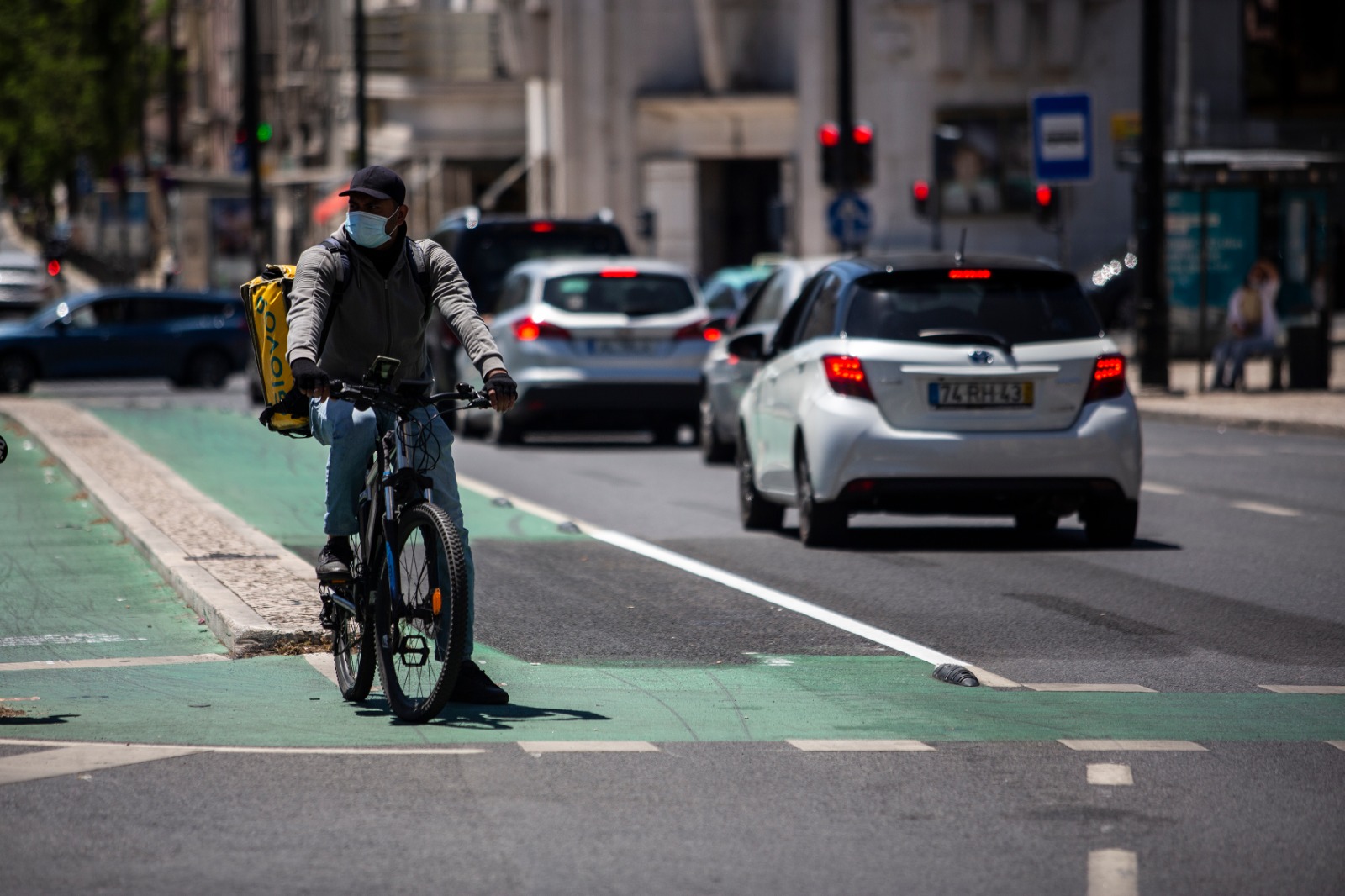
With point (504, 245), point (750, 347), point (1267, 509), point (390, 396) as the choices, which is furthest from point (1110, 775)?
point (504, 245)

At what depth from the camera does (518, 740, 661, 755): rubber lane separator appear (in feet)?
22.6

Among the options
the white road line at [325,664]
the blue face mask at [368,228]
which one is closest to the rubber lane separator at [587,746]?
the white road line at [325,664]

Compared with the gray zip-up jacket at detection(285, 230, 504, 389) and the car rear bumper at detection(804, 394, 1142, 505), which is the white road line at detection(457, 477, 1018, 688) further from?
the gray zip-up jacket at detection(285, 230, 504, 389)

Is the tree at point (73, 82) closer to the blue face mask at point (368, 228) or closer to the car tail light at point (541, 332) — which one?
the car tail light at point (541, 332)

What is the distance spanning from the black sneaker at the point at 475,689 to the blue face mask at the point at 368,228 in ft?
4.39

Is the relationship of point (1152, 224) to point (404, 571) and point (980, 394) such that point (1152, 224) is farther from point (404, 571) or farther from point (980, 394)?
point (404, 571)

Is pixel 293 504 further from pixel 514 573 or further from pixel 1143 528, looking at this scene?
pixel 1143 528

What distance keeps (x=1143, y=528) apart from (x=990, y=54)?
36387 millimetres

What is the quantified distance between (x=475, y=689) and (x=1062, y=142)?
19550mm

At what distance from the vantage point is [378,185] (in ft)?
24.5

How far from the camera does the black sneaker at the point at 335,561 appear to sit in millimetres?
7738

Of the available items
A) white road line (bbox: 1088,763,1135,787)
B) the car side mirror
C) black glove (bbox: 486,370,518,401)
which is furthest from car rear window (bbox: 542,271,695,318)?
white road line (bbox: 1088,763,1135,787)

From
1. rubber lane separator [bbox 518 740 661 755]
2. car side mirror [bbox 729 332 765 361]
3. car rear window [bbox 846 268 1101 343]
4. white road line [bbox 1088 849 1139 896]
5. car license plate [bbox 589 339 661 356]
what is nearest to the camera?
white road line [bbox 1088 849 1139 896]

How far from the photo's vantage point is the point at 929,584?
439 inches
